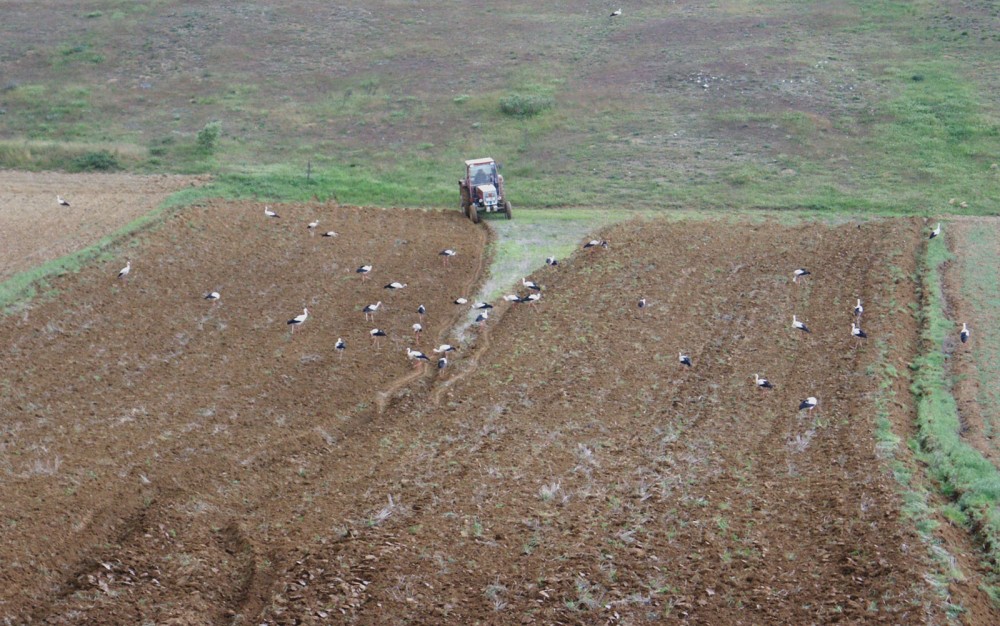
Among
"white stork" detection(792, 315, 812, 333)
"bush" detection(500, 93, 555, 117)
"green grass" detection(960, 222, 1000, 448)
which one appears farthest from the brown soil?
"green grass" detection(960, 222, 1000, 448)

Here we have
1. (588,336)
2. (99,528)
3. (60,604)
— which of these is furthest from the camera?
(588,336)

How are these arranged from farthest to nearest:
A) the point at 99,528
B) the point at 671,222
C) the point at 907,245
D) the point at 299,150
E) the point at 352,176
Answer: the point at 299,150, the point at 352,176, the point at 671,222, the point at 907,245, the point at 99,528

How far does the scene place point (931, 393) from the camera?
20438 mm

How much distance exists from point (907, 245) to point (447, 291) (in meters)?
14.5

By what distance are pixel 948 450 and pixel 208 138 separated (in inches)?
1337

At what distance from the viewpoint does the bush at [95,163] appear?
41062 millimetres

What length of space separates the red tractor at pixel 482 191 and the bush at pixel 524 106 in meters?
11.7

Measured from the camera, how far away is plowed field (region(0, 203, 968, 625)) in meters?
13.9

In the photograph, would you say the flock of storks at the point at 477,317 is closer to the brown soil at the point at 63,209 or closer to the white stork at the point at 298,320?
the white stork at the point at 298,320

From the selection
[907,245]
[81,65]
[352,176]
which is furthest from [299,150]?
[907,245]

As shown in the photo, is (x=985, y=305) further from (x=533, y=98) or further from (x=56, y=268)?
(x=533, y=98)

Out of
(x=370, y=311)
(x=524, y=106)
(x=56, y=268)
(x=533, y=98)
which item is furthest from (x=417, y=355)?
(x=533, y=98)

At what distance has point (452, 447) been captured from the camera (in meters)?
18.3

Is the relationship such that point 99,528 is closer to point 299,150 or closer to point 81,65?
point 299,150
